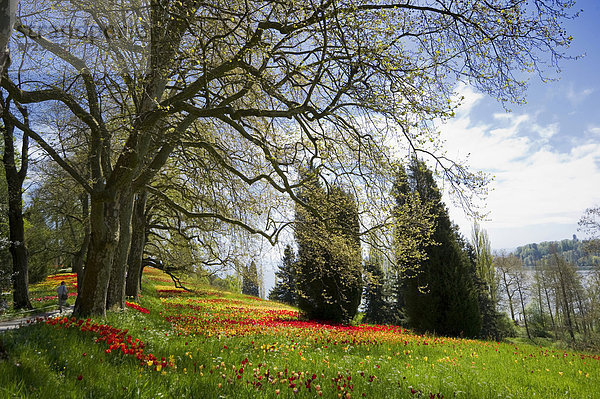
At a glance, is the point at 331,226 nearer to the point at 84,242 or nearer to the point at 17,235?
the point at 17,235

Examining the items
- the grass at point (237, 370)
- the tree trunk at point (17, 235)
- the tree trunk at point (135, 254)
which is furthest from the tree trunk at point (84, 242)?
the grass at point (237, 370)

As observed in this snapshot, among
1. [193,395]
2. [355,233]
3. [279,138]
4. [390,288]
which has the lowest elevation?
[390,288]

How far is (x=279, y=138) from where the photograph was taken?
28.6ft

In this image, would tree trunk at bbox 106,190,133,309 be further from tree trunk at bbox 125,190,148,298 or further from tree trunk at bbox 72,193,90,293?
tree trunk at bbox 72,193,90,293

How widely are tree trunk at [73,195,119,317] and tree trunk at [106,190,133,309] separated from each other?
5.84 feet

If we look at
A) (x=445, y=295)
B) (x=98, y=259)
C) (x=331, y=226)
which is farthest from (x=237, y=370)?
(x=445, y=295)

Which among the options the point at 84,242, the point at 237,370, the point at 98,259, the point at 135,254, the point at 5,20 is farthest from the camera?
the point at 84,242

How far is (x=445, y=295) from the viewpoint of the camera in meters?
14.8

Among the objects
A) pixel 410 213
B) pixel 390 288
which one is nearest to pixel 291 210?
pixel 410 213

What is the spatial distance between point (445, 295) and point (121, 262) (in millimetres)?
13184

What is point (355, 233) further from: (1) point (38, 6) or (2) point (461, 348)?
(1) point (38, 6)

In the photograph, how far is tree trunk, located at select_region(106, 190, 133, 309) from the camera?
9.00m

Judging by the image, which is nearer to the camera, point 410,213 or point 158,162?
point 410,213

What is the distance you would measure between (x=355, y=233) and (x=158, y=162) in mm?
5109
